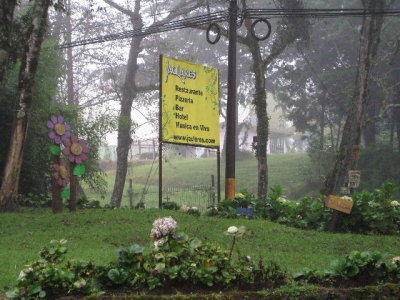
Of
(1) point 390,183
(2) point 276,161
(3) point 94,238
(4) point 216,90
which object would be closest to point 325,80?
(2) point 276,161

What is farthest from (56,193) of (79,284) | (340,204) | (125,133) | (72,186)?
(125,133)

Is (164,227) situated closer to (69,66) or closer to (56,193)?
(56,193)

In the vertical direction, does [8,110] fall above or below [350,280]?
above

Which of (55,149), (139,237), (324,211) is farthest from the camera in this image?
(55,149)

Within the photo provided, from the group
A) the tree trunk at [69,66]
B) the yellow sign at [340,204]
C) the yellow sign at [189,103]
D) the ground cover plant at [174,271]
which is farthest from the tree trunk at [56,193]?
the tree trunk at [69,66]

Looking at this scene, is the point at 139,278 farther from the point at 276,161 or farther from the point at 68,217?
the point at 276,161

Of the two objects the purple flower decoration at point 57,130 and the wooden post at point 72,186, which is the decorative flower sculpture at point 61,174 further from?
the purple flower decoration at point 57,130

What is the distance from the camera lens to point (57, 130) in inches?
480

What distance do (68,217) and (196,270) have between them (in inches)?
269

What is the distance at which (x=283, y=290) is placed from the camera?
5.34 m

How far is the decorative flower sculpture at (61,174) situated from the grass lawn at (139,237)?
28.3 inches

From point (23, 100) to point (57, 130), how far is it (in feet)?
3.36

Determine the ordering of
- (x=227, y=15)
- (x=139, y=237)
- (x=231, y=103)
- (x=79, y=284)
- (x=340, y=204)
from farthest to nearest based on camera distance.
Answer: (x=227, y=15)
(x=231, y=103)
(x=340, y=204)
(x=139, y=237)
(x=79, y=284)

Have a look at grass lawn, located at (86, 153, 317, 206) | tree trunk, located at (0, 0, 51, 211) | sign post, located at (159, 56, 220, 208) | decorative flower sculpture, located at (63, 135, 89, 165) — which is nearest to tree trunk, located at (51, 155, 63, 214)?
decorative flower sculpture, located at (63, 135, 89, 165)
